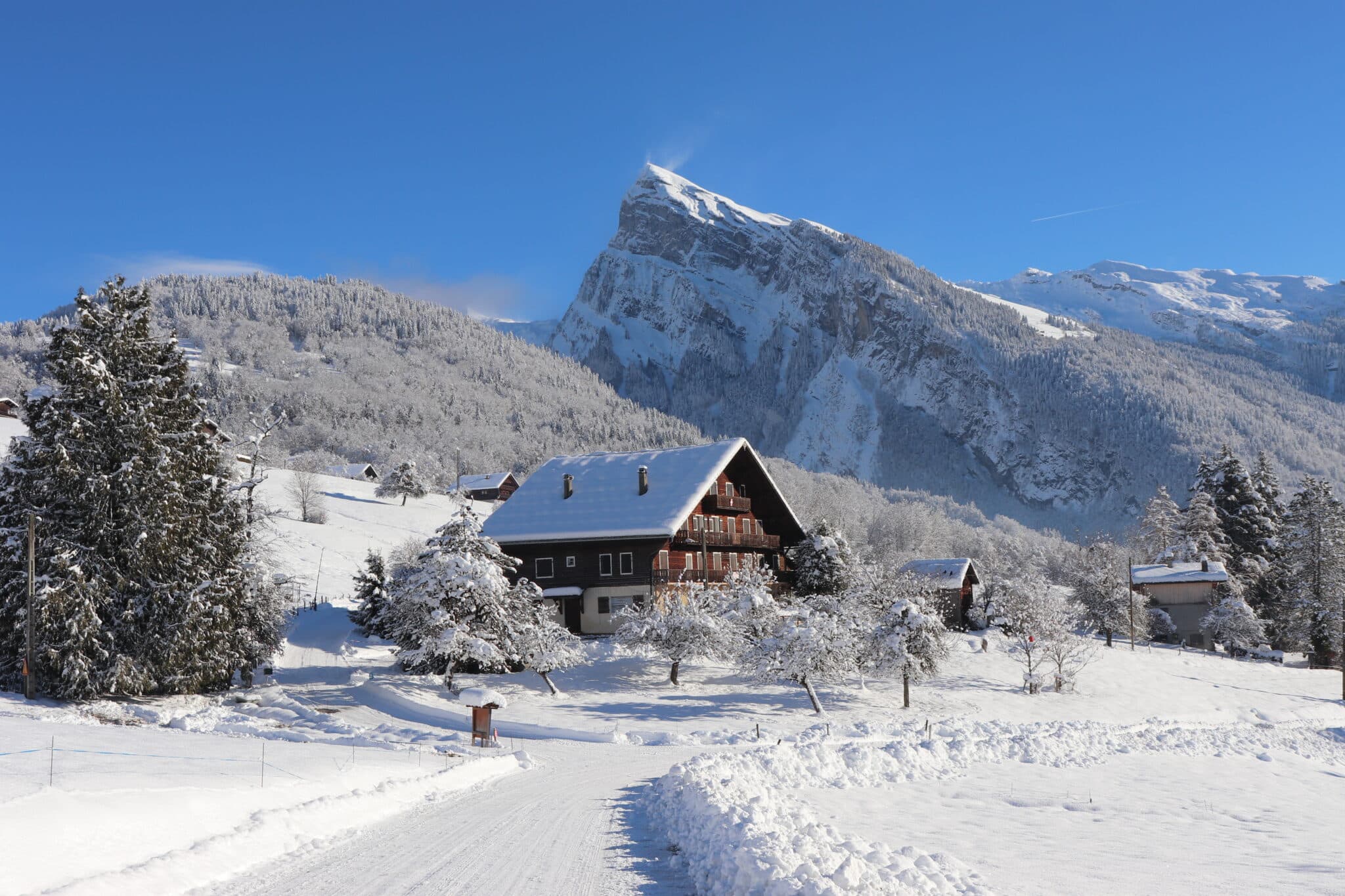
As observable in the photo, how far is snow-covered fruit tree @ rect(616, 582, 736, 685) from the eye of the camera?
43594 mm

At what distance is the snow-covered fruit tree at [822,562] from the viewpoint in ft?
197

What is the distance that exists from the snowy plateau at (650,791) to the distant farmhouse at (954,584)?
23.4 meters

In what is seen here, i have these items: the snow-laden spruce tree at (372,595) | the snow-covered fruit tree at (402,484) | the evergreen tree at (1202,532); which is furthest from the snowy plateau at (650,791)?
the snow-covered fruit tree at (402,484)

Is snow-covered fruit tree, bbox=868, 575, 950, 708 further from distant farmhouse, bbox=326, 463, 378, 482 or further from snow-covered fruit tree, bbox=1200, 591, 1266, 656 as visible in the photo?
distant farmhouse, bbox=326, 463, 378, 482

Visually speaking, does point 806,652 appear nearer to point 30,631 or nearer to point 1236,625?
point 30,631

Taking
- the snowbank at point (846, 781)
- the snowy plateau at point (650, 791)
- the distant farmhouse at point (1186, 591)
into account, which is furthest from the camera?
the distant farmhouse at point (1186, 591)

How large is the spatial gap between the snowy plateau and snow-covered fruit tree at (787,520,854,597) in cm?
1189

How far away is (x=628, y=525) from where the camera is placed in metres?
56.0

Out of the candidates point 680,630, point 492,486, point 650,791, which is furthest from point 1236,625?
point 492,486

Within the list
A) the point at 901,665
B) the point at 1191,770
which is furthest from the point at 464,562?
the point at 1191,770

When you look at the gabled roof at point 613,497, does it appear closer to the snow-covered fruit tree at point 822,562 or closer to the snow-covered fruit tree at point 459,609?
the snow-covered fruit tree at point 822,562

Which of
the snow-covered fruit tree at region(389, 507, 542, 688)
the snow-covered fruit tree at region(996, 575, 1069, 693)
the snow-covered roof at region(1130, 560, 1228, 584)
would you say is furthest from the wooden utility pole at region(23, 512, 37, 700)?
the snow-covered roof at region(1130, 560, 1228, 584)

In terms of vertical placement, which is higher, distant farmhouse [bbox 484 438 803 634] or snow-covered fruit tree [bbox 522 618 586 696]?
distant farmhouse [bbox 484 438 803 634]

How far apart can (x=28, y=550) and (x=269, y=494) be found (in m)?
69.4
